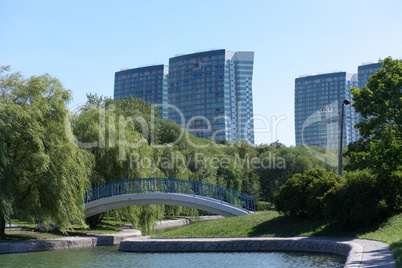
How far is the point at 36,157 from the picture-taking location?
55.0 feet

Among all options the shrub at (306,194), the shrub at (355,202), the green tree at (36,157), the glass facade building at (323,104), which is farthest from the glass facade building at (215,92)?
the shrub at (355,202)

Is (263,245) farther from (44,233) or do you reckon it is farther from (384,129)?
(44,233)

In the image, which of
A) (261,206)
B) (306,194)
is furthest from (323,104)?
(306,194)

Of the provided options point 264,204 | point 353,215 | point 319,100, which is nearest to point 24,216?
point 353,215

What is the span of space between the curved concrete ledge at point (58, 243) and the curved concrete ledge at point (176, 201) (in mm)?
1713

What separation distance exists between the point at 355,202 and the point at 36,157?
1135cm

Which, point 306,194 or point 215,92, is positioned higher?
point 215,92

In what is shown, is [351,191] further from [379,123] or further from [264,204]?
[264,204]

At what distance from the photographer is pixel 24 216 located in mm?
17250

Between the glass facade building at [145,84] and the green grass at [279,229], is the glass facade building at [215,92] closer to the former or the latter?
the glass facade building at [145,84]

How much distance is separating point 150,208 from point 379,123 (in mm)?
11883

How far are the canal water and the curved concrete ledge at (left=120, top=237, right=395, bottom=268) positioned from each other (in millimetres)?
364

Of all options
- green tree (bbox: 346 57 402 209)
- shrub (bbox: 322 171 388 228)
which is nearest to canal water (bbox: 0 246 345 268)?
shrub (bbox: 322 171 388 228)

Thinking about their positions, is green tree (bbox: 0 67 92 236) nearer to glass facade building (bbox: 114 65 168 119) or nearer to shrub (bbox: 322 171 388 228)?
shrub (bbox: 322 171 388 228)
